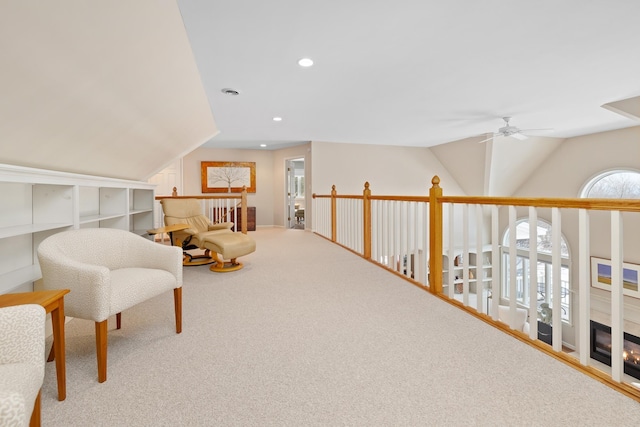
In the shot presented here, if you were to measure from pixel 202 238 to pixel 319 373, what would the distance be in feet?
8.19

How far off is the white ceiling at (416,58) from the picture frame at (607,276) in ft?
9.18

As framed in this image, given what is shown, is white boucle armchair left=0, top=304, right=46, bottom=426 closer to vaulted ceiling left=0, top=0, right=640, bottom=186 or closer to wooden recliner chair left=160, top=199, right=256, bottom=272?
vaulted ceiling left=0, top=0, right=640, bottom=186

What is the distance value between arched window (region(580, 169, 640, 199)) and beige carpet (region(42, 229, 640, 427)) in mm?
5695

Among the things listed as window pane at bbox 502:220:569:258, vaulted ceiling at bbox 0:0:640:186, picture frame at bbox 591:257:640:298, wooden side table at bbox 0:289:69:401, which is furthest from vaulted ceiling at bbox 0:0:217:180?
window pane at bbox 502:220:569:258

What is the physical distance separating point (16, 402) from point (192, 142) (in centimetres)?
493

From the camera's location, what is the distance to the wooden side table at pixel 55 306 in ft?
3.52

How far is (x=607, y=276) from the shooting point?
584cm

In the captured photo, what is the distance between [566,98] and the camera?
3.94 metres

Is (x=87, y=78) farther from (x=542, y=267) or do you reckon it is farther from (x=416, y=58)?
(x=542, y=267)

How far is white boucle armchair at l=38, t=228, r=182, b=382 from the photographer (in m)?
1.36

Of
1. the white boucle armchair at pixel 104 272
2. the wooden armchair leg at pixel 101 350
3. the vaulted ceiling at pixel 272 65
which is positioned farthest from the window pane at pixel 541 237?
the wooden armchair leg at pixel 101 350

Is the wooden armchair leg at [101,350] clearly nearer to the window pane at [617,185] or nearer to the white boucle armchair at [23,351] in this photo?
the white boucle armchair at [23,351]

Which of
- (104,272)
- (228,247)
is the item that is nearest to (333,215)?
→ (228,247)

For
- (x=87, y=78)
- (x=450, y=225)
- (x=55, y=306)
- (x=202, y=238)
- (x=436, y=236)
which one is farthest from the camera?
(x=202, y=238)
